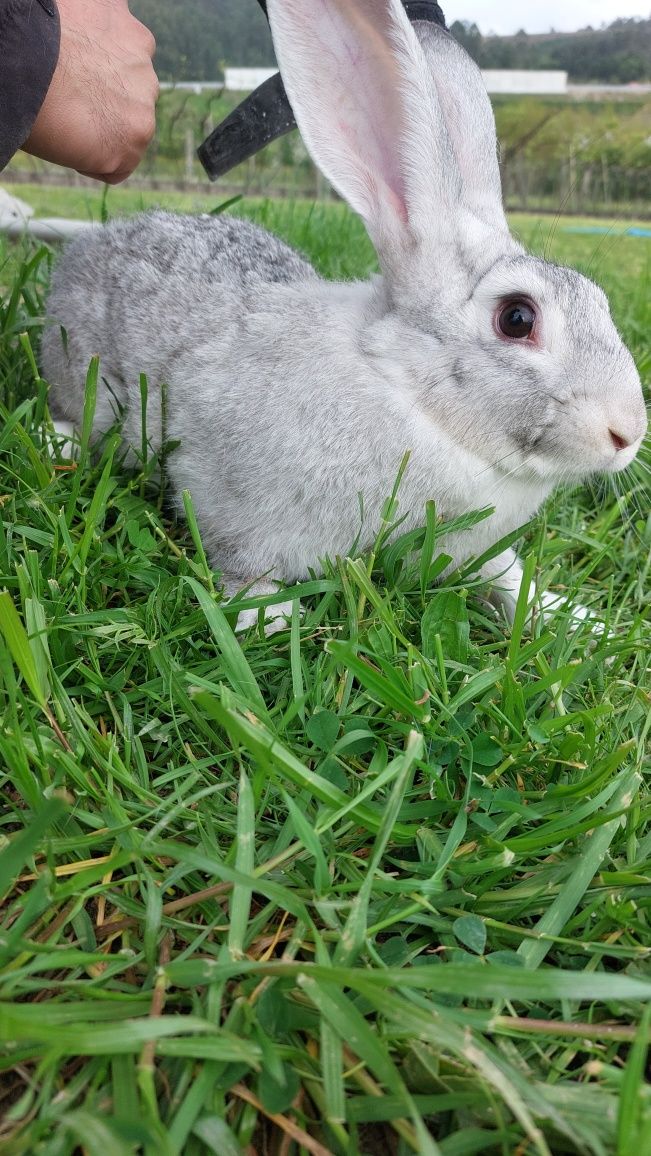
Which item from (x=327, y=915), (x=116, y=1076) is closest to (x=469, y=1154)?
(x=327, y=915)

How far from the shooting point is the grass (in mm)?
1091

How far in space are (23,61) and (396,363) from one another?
3.70 feet

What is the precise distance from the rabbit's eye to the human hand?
1.38 meters

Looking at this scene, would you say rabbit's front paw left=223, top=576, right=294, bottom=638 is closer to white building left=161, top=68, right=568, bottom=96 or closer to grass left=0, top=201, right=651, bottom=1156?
grass left=0, top=201, right=651, bottom=1156

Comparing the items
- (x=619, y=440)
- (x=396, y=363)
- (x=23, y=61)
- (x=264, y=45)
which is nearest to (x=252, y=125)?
(x=23, y=61)

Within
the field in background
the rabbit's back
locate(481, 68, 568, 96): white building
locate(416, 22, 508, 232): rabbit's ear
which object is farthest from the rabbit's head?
locate(481, 68, 568, 96): white building

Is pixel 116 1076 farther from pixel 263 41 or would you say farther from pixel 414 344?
pixel 263 41

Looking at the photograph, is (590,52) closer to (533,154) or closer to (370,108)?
(533,154)

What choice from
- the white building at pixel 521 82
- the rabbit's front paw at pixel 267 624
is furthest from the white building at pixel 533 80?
the rabbit's front paw at pixel 267 624

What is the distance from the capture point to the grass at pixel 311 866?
1091 millimetres

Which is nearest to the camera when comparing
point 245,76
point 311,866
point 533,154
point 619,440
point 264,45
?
point 311,866

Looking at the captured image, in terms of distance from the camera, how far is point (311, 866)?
1427 millimetres

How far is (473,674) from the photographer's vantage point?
179 cm

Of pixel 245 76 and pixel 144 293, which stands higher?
pixel 245 76
